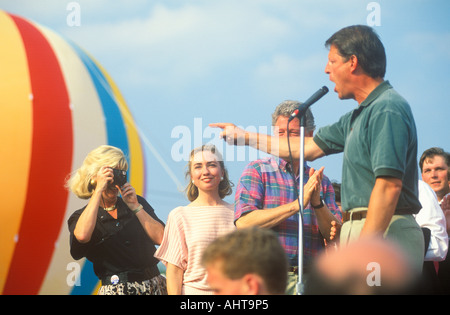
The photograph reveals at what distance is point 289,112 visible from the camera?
3752 mm

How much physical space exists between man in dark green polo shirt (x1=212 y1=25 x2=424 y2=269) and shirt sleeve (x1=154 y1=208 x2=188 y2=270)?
0.81m

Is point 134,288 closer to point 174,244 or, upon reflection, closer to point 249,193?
point 174,244

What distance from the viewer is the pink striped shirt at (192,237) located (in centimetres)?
351

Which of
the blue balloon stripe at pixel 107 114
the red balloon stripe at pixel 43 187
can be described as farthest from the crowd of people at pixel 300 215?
the blue balloon stripe at pixel 107 114

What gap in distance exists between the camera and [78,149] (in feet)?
16.8

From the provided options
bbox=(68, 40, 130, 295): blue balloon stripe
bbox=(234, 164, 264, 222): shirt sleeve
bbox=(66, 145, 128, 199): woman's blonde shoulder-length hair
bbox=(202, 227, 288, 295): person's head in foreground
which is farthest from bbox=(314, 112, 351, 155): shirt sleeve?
bbox=(68, 40, 130, 295): blue balloon stripe

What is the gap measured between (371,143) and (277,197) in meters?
1.01

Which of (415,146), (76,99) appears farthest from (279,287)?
(76,99)

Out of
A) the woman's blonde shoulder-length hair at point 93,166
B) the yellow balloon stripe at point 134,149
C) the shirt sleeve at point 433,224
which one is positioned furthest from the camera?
the yellow balloon stripe at point 134,149

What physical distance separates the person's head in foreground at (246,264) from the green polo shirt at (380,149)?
0.74 meters

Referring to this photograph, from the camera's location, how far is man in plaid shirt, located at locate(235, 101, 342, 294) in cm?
337

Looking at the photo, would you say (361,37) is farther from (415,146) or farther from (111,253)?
(111,253)

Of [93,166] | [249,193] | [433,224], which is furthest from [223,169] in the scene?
[433,224]

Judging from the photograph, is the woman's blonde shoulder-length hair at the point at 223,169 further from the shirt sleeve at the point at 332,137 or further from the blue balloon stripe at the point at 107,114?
the blue balloon stripe at the point at 107,114
